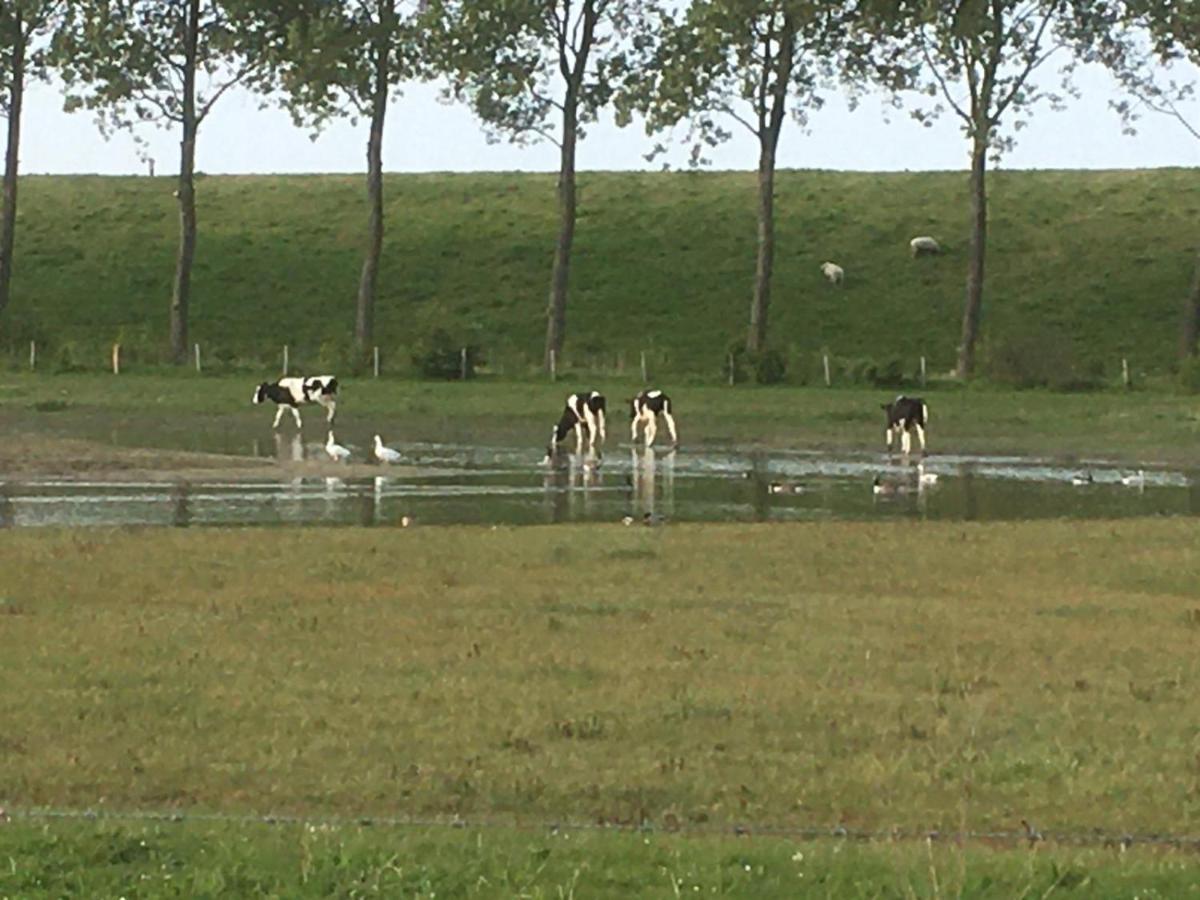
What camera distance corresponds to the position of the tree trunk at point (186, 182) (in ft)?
223

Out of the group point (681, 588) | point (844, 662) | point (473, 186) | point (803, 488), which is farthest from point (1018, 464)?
point (473, 186)

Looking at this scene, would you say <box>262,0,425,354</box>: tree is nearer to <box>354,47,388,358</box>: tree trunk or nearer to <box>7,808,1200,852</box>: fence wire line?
<box>354,47,388,358</box>: tree trunk

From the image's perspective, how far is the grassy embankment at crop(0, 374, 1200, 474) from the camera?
144 ft

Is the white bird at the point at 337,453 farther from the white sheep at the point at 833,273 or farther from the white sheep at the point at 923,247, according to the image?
the white sheep at the point at 923,247

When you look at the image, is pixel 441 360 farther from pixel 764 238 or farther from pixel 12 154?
pixel 12 154

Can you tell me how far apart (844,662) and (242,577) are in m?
6.39

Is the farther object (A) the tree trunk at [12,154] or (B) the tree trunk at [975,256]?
(A) the tree trunk at [12,154]

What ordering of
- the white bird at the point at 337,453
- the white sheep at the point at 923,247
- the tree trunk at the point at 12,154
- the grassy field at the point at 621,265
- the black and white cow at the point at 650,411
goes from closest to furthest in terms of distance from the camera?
the white bird at the point at 337,453 < the black and white cow at the point at 650,411 < the tree trunk at the point at 12,154 < the grassy field at the point at 621,265 < the white sheep at the point at 923,247

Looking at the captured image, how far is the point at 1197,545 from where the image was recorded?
78.3 ft

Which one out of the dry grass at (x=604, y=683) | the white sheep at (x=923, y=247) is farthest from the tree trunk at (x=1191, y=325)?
the dry grass at (x=604, y=683)

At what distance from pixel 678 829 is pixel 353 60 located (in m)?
59.4

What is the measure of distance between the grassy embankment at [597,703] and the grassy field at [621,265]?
44.9 m

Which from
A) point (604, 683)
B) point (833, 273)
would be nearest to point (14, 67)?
point (833, 273)

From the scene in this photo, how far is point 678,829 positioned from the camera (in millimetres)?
10547
